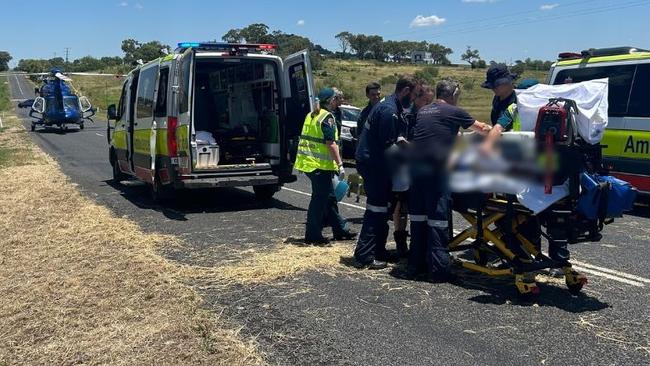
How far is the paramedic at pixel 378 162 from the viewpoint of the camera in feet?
19.7

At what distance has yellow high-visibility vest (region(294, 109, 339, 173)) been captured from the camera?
279 inches

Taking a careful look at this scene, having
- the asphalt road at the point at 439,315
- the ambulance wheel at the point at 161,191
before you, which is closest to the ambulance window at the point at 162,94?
the ambulance wheel at the point at 161,191

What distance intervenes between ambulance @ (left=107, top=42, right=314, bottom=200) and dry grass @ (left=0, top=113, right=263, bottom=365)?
131 cm

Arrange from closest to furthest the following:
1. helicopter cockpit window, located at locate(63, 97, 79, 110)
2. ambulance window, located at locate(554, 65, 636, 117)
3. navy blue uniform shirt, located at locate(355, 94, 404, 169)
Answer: navy blue uniform shirt, located at locate(355, 94, 404, 169) < ambulance window, located at locate(554, 65, 636, 117) < helicopter cockpit window, located at locate(63, 97, 79, 110)

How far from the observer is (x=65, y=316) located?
4992mm

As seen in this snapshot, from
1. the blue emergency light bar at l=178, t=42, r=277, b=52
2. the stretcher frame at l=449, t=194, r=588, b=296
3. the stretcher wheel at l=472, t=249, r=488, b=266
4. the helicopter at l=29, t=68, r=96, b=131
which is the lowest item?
the helicopter at l=29, t=68, r=96, b=131

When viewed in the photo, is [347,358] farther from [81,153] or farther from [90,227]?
[81,153]

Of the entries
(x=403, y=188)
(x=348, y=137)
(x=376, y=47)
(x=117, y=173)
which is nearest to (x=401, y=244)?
(x=403, y=188)

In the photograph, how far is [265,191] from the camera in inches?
424

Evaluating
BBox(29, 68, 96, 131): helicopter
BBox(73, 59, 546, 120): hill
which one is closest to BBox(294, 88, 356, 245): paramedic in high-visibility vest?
BBox(29, 68, 96, 131): helicopter

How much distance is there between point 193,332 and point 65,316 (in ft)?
3.78

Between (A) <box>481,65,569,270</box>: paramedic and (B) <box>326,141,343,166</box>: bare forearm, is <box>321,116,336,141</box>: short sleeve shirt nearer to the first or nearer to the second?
(B) <box>326,141,343,166</box>: bare forearm

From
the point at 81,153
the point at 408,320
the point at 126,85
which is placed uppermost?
the point at 126,85

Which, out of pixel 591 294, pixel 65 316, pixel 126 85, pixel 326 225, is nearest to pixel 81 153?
pixel 126 85
